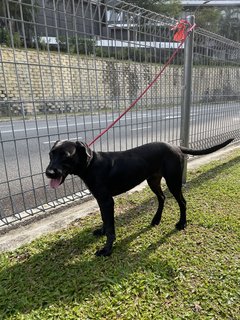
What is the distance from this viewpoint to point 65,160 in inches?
94.2

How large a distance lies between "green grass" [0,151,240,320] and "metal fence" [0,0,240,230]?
0.92 meters

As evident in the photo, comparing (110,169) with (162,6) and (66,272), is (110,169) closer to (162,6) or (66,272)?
(66,272)

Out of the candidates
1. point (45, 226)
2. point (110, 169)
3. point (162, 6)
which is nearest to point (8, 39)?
point (110, 169)

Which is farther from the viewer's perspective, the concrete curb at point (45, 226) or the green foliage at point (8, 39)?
the concrete curb at point (45, 226)

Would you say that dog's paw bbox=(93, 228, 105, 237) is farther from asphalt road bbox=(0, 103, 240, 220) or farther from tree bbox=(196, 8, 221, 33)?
tree bbox=(196, 8, 221, 33)

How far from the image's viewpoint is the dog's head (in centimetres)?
233

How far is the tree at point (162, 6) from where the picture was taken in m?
38.7

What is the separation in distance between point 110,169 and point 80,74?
5.16ft

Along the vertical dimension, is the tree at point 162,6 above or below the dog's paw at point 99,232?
above

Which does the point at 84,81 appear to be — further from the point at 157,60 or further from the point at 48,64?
the point at 157,60

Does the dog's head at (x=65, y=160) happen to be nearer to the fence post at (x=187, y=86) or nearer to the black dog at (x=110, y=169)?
the black dog at (x=110, y=169)

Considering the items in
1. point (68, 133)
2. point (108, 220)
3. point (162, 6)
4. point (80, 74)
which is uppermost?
point (162, 6)

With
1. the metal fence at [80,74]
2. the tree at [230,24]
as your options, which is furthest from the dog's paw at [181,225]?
the tree at [230,24]

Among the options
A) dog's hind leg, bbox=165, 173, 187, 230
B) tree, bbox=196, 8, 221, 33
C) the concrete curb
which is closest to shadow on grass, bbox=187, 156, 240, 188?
dog's hind leg, bbox=165, 173, 187, 230
